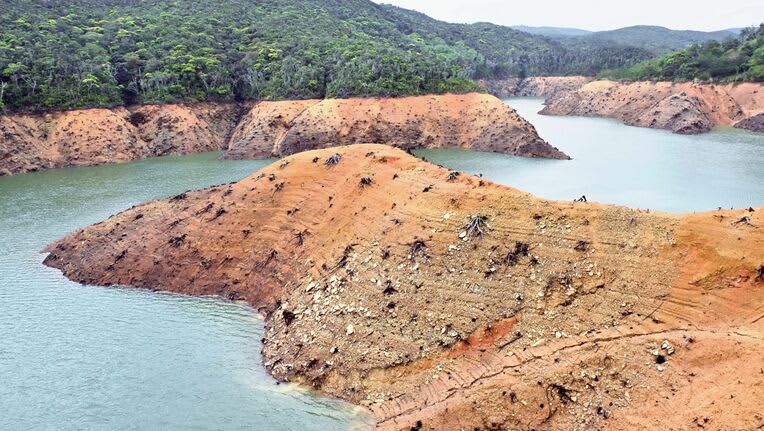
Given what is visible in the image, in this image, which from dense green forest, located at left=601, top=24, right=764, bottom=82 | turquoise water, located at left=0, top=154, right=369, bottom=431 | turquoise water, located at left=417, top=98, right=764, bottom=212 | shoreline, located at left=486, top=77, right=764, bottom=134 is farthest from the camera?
dense green forest, located at left=601, top=24, right=764, bottom=82

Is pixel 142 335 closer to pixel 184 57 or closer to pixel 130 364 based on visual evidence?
pixel 130 364

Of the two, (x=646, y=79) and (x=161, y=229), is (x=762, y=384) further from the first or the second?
(x=646, y=79)

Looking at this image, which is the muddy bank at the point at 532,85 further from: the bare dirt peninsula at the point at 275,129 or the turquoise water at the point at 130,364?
the turquoise water at the point at 130,364

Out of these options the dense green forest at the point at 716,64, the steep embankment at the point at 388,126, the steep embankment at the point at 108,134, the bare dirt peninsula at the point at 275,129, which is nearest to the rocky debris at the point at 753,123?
the dense green forest at the point at 716,64

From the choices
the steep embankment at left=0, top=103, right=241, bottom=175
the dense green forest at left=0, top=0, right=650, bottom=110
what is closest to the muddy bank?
the dense green forest at left=0, top=0, right=650, bottom=110

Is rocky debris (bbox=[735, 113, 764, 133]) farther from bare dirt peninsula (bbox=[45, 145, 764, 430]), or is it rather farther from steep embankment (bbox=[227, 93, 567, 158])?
bare dirt peninsula (bbox=[45, 145, 764, 430])

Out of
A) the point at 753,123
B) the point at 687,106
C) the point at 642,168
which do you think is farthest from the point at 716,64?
the point at 642,168

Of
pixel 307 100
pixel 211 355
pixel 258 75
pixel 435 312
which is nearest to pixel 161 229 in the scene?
pixel 211 355
